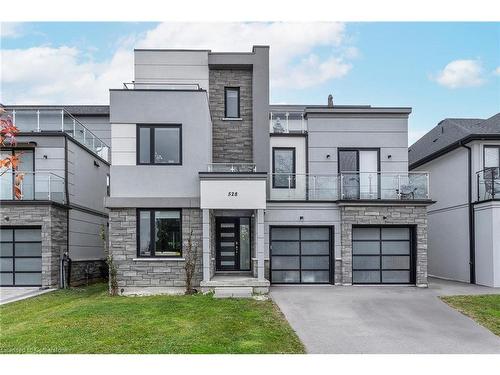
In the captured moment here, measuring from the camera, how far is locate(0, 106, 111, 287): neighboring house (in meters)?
14.8

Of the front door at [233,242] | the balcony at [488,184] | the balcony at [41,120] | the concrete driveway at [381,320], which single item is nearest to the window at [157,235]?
the front door at [233,242]

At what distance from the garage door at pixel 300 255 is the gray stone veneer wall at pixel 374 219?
601mm

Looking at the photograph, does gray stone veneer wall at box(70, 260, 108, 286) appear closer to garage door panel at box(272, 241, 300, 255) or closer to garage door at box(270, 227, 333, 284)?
garage door at box(270, 227, 333, 284)

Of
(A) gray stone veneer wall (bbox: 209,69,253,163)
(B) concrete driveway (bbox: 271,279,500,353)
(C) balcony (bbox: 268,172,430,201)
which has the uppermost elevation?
(A) gray stone veneer wall (bbox: 209,69,253,163)

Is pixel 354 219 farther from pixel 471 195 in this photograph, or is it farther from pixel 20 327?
pixel 20 327

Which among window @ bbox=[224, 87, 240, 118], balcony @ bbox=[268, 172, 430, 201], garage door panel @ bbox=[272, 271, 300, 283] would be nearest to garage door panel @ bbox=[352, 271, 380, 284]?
garage door panel @ bbox=[272, 271, 300, 283]

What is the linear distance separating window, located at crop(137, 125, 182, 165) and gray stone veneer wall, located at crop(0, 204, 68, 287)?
4211 mm

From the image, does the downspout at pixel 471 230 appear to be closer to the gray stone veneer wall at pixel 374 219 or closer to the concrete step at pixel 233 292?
the gray stone veneer wall at pixel 374 219

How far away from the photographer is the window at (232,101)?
1655 cm

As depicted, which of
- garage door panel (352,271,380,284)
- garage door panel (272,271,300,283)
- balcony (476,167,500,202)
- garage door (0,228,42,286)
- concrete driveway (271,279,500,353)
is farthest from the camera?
garage door (0,228,42,286)

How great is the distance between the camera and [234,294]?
12383 millimetres

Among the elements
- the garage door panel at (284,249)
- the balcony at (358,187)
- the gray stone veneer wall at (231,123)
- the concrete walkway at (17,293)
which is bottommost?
the concrete walkway at (17,293)
